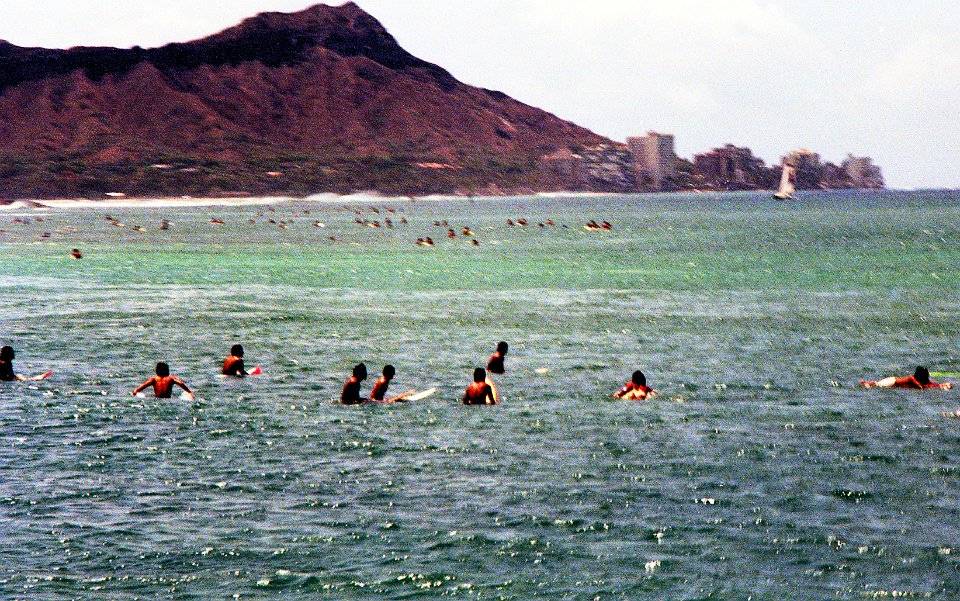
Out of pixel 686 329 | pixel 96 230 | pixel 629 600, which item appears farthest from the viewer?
pixel 96 230

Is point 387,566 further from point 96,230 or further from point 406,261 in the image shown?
point 96,230

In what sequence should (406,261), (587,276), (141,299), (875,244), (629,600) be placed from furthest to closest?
(875,244)
(406,261)
(587,276)
(141,299)
(629,600)

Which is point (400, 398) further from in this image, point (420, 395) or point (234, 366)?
point (234, 366)

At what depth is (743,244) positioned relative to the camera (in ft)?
413

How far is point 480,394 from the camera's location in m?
34.3

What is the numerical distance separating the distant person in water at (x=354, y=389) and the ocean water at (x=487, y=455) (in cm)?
53

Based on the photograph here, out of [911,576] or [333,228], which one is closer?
[911,576]

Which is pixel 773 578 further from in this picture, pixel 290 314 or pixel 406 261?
pixel 406 261

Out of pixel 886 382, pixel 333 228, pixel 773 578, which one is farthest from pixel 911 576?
pixel 333 228

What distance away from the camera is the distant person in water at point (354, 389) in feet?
112

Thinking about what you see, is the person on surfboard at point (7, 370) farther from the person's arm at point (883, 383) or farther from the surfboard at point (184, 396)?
the person's arm at point (883, 383)

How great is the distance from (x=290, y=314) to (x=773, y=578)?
42628mm

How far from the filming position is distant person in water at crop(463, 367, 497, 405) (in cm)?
3431

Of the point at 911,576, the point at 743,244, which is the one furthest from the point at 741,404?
the point at 743,244
